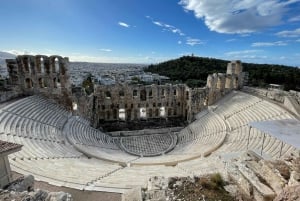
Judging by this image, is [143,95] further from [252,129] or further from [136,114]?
[252,129]

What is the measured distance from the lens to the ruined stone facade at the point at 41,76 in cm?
2320

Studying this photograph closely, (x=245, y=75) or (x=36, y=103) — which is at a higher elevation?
(x=245, y=75)

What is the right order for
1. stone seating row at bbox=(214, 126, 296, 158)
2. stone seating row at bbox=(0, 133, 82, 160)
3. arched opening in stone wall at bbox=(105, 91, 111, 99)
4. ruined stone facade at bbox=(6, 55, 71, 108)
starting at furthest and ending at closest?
arched opening in stone wall at bbox=(105, 91, 111, 99), ruined stone facade at bbox=(6, 55, 71, 108), stone seating row at bbox=(214, 126, 296, 158), stone seating row at bbox=(0, 133, 82, 160)

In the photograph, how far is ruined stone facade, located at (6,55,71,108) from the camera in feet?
76.1

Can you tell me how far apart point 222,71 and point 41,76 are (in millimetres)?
54431

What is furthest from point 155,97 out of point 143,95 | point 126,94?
point 126,94

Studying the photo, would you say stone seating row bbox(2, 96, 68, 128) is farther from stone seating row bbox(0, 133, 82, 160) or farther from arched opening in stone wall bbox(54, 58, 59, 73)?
stone seating row bbox(0, 133, 82, 160)

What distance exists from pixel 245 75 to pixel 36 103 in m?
28.7

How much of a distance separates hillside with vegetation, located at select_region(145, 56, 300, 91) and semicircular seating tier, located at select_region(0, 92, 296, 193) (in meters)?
23.2

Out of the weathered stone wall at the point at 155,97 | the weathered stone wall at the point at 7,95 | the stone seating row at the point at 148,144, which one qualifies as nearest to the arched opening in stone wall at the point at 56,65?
the weathered stone wall at the point at 7,95

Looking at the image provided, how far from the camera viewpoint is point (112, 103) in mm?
29344

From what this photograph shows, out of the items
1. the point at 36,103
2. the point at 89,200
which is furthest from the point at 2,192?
the point at 36,103

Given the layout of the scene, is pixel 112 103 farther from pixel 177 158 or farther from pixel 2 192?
pixel 2 192

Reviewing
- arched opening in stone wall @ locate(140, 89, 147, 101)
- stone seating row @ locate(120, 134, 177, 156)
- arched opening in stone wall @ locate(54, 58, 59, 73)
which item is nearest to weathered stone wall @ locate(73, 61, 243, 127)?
arched opening in stone wall @ locate(140, 89, 147, 101)
